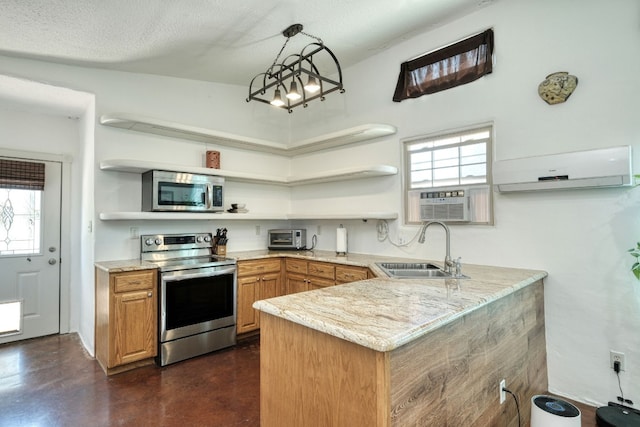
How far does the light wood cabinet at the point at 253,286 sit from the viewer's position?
11.5ft

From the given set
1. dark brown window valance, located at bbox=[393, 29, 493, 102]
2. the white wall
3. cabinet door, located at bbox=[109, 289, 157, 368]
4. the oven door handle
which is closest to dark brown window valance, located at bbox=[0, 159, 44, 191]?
the white wall

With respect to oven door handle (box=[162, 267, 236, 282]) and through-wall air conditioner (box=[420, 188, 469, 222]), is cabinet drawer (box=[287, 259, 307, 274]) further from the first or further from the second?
through-wall air conditioner (box=[420, 188, 469, 222])

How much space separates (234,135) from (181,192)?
90 cm

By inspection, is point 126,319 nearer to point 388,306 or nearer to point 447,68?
point 388,306

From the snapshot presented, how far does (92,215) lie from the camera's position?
3238mm

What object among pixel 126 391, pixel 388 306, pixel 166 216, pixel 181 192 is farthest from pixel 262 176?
pixel 388 306

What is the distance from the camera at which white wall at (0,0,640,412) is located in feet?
7.43

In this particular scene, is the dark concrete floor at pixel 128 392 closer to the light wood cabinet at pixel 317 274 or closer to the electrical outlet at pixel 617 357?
the electrical outlet at pixel 617 357

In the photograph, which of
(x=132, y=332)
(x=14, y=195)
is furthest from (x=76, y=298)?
(x=132, y=332)

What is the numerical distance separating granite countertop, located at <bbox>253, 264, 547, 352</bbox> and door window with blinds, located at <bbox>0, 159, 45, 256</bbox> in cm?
359

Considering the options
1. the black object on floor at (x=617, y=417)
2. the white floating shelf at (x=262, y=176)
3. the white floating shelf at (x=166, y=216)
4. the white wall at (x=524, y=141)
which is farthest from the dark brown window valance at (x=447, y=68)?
the black object on floor at (x=617, y=417)

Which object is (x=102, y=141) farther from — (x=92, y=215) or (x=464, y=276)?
(x=464, y=276)

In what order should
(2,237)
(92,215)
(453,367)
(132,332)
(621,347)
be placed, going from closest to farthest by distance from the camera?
(453,367) < (621,347) < (132,332) < (92,215) < (2,237)

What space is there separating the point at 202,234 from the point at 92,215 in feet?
3.49
